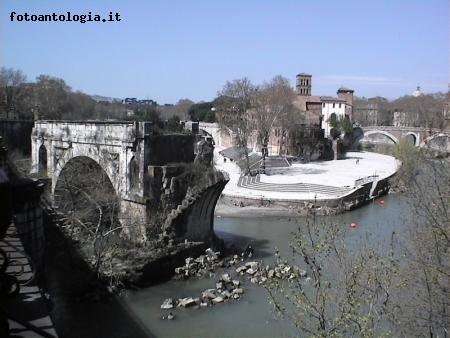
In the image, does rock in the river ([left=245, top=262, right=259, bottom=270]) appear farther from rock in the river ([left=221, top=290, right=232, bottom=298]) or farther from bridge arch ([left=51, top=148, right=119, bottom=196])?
bridge arch ([left=51, top=148, right=119, bottom=196])

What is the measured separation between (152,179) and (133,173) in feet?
2.71

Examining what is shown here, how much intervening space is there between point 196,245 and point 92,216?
4555 mm

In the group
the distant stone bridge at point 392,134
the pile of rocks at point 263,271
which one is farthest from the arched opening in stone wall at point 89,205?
the distant stone bridge at point 392,134

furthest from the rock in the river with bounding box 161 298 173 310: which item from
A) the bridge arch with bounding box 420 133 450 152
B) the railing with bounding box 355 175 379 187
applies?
the railing with bounding box 355 175 379 187

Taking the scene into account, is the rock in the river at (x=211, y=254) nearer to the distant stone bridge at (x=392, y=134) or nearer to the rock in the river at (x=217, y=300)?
the rock in the river at (x=217, y=300)

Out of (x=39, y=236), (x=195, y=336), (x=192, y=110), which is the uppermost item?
(x=192, y=110)

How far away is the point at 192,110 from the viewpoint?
7275cm

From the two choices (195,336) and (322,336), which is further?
(195,336)

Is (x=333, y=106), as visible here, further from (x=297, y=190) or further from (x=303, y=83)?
(x=297, y=190)

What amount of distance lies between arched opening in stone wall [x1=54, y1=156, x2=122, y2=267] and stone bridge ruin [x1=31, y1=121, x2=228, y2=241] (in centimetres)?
64

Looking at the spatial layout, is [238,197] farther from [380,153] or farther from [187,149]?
[380,153]

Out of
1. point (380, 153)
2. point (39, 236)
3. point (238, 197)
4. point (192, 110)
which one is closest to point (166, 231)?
point (39, 236)

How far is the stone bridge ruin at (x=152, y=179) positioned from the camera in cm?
1864

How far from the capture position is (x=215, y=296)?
15.6 meters
